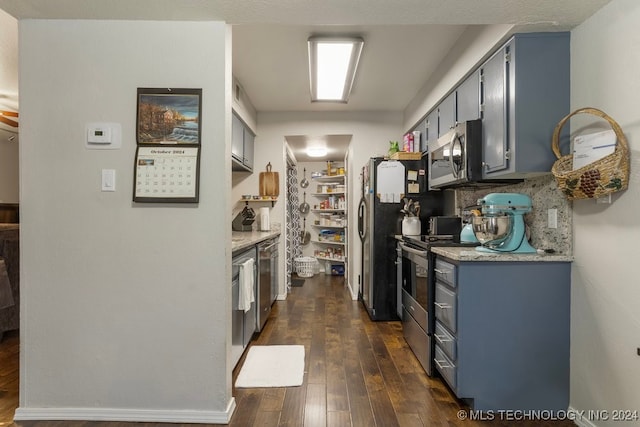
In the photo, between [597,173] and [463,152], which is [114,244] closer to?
[463,152]

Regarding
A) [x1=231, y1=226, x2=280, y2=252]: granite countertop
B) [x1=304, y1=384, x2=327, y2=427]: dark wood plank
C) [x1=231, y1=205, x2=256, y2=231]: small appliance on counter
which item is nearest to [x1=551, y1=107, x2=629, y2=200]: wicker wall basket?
[x1=304, y1=384, x2=327, y2=427]: dark wood plank

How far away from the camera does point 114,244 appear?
1758 millimetres

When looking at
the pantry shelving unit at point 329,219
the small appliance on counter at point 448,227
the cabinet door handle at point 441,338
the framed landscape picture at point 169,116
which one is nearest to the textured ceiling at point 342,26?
the framed landscape picture at point 169,116

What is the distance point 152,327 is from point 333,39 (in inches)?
92.3

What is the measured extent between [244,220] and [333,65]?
2.15 m

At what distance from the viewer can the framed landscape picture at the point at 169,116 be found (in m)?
1.74

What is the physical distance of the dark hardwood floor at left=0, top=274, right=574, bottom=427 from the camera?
1767 mm

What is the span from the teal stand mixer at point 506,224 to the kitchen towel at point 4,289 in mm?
3824

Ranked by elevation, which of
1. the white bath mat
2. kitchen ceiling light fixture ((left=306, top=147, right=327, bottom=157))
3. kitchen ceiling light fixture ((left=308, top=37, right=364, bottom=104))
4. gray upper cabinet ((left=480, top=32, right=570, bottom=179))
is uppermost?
kitchen ceiling light fixture ((left=308, top=37, right=364, bottom=104))

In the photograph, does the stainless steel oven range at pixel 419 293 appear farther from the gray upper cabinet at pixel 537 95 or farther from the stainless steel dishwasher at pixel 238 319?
the stainless steel dishwasher at pixel 238 319

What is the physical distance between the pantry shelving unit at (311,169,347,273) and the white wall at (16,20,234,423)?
14.7 ft

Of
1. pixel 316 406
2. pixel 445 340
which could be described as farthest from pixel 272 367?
pixel 445 340

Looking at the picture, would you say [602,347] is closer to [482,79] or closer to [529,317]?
[529,317]

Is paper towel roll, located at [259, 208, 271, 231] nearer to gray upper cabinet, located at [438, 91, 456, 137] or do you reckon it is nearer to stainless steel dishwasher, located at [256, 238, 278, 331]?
stainless steel dishwasher, located at [256, 238, 278, 331]
